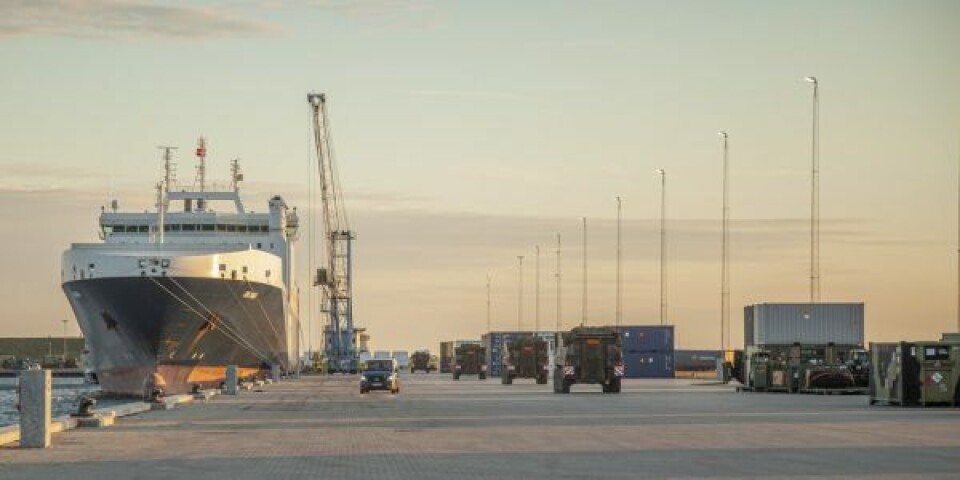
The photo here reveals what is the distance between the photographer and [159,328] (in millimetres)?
79125

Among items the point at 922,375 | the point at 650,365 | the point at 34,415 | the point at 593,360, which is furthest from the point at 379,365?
the point at 650,365

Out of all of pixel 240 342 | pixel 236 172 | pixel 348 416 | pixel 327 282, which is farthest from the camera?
pixel 327 282

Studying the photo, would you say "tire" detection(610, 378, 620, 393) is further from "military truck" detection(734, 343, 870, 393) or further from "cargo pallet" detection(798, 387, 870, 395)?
"cargo pallet" detection(798, 387, 870, 395)

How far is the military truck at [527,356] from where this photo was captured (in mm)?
97250

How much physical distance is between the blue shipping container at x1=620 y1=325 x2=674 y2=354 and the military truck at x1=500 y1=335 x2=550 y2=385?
43.5 feet

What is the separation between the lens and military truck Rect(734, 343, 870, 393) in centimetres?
6506

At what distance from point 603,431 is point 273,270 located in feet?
223

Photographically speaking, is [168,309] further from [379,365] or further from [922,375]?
[922,375]

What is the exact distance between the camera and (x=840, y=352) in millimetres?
67125

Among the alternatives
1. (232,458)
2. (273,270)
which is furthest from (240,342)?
(232,458)

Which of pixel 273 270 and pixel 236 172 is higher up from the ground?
pixel 236 172

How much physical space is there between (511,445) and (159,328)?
53350 mm

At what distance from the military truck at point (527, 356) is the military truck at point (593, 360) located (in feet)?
85.7

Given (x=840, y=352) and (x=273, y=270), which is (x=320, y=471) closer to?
(x=840, y=352)
